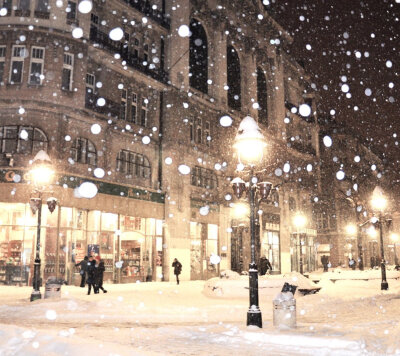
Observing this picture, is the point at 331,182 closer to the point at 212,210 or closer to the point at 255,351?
the point at 212,210

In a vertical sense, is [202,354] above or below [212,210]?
below

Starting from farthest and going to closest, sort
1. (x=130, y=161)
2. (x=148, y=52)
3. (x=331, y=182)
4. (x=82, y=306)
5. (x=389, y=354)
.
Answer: (x=331, y=182)
(x=148, y=52)
(x=130, y=161)
(x=82, y=306)
(x=389, y=354)

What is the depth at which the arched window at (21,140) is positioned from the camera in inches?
848

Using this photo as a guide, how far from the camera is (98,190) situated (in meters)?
24.0

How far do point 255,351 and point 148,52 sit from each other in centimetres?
2499

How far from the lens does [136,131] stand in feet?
88.9

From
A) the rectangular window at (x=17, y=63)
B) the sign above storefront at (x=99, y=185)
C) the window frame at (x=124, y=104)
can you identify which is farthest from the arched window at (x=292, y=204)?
the rectangular window at (x=17, y=63)

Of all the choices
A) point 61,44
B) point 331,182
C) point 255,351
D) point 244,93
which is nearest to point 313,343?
point 255,351

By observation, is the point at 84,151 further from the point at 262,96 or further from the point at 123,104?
the point at 262,96

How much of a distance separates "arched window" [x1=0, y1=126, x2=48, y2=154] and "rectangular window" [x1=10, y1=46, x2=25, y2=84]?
254cm

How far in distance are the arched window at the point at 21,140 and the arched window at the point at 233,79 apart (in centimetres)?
1855

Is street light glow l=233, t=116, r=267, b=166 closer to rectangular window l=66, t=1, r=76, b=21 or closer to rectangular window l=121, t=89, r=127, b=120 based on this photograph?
rectangular window l=66, t=1, r=76, b=21

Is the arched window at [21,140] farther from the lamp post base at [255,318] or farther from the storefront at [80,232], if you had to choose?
the lamp post base at [255,318]

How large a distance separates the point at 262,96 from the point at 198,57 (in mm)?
10337
